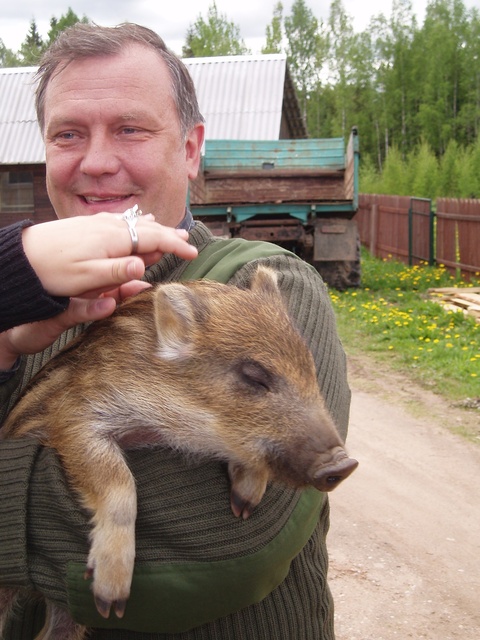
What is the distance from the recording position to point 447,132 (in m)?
42.5

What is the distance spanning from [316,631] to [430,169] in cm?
3425

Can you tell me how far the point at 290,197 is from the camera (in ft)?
45.5

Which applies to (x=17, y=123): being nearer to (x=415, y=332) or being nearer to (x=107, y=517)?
(x=415, y=332)

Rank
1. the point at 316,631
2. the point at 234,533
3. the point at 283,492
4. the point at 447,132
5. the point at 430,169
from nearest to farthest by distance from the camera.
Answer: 1. the point at 234,533
2. the point at 283,492
3. the point at 316,631
4. the point at 430,169
5. the point at 447,132

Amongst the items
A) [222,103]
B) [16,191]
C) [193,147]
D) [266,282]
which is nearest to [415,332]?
[193,147]

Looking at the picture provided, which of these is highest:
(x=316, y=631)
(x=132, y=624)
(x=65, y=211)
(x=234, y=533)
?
(x=65, y=211)

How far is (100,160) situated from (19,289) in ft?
2.32

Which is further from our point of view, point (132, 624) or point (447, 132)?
point (447, 132)

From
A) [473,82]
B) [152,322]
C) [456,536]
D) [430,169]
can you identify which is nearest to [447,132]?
[473,82]

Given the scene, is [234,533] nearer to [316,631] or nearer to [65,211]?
[316,631]

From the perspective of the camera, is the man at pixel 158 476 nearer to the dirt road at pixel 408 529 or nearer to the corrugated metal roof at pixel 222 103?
the dirt road at pixel 408 529

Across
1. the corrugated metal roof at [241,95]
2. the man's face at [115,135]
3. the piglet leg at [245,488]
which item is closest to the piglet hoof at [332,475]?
the piglet leg at [245,488]

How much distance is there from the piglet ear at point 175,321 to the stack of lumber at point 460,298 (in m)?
9.23

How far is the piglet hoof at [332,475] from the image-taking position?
178cm
